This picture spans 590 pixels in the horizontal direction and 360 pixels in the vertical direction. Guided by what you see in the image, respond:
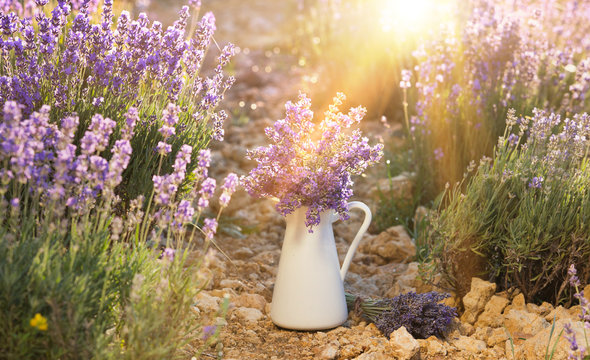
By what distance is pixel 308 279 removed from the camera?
280cm

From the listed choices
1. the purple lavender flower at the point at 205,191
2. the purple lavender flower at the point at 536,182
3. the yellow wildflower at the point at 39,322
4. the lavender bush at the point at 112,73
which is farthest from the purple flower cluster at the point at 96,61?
the purple lavender flower at the point at 536,182

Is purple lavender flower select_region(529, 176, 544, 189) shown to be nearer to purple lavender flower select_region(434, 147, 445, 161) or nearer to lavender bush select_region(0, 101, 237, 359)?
purple lavender flower select_region(434, 147, 445, 161)

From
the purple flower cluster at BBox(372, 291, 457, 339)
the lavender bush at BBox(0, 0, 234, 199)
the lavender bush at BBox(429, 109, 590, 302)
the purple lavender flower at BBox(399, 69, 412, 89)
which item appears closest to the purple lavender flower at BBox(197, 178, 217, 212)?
the lavender bush at BBox(0, 0, 234, 199)

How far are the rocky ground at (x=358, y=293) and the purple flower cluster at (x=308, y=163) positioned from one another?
1.81ft

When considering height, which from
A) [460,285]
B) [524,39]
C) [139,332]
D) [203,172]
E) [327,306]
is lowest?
[139,332]

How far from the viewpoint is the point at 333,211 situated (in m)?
2.87

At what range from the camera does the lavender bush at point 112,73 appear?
2596mm

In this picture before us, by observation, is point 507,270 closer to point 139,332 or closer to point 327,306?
point 327,306

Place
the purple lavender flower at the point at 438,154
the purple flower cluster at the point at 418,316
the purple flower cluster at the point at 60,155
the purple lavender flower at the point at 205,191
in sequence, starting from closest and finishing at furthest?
1. the purple flower cluster at the point at 60,155
2. the purple lavender flower at the point at 205,191
3. the purple flower cluster at the point at 418,316
4. the purple lavender flower at the point at 438,154

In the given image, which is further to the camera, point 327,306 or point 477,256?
point 477,256

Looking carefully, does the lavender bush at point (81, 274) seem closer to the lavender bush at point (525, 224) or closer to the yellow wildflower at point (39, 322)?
the yellow wildflower at point (39, 322)

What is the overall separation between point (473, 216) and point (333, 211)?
623 mm

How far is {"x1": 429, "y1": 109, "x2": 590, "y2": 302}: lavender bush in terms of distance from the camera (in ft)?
9.14

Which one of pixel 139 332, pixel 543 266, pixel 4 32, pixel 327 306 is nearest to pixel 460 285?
pixel 543 266
